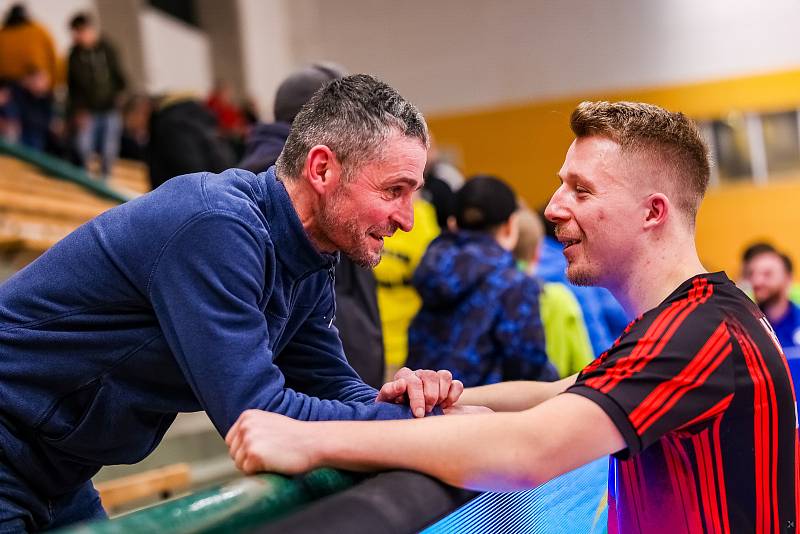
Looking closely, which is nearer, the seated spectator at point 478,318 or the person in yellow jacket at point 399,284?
the seated spectator at point 478,318

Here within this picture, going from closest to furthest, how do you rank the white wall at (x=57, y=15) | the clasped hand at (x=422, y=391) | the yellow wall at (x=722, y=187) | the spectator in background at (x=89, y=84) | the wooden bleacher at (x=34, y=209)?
the clasped hand at (x=422, y=391) < the wooden bleacher at (x=34, y=209) < the spectator in background at (x=89, y=84) < the white wall at (x=57, y=15) < the yellow wall at (x=722, y=187)

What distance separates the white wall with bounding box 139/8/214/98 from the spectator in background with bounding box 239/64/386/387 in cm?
1026

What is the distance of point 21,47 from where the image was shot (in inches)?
354

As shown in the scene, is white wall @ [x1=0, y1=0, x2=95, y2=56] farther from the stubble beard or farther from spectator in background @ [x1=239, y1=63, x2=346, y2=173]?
the stubble beard

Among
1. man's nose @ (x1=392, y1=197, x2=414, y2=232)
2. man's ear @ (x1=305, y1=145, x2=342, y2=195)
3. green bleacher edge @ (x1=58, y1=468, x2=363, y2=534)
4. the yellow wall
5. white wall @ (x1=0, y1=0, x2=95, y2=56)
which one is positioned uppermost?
white wall @ (x1=0, y1=0, x2=95, y2=56)

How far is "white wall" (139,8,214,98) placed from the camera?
1379 cm

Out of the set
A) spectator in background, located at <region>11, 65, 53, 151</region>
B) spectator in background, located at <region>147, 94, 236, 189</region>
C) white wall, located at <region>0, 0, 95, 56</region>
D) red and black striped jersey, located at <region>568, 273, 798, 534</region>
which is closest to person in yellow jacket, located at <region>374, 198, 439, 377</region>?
spectator in background, located at <region>147, 94, 236, 189</region>

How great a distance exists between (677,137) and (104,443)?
1.27 metres

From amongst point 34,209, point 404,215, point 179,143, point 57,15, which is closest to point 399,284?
point 179,143

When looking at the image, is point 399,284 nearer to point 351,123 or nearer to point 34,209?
point 351,123

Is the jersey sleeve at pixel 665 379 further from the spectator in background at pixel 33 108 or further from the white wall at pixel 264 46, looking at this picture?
the white wall at pixel 264 46

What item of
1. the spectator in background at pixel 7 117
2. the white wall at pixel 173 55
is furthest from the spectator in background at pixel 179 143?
the white wall at pixel 173 55

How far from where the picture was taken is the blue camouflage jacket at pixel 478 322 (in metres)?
3.74

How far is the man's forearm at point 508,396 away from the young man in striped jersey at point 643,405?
0.20 m
